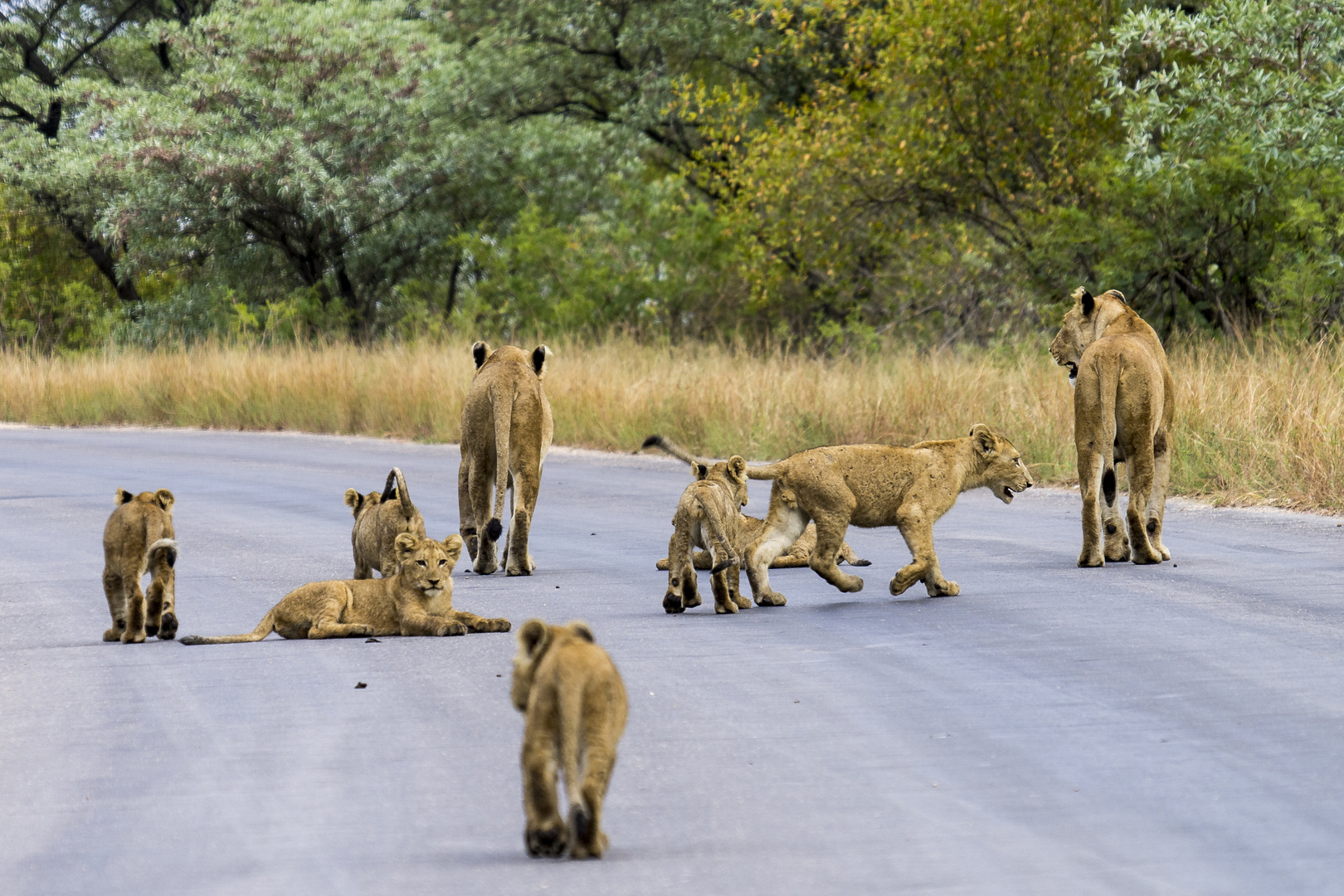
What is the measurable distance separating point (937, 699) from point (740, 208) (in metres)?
24.0

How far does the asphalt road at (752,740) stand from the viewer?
5.00 m

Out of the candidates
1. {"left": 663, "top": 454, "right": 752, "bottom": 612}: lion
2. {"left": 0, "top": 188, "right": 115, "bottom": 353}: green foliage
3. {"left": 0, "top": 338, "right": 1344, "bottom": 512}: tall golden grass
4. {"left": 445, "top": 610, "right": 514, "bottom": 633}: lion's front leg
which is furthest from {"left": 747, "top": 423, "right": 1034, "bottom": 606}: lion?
{"left": 0, "top": 188, "right": 115, "bottom": 353}: green foliage

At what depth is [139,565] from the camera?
8586 millimetres

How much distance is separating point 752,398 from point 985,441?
10720 millimetres

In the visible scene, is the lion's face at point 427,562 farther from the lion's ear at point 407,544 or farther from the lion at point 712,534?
the lion at point 712,534

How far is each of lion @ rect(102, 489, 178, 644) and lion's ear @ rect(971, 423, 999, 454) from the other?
4.13 metres

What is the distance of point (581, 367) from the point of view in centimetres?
2473

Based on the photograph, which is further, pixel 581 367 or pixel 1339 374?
pixel 581 367

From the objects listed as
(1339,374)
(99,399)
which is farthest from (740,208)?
(1339,374)

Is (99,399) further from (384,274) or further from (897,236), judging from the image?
(897,236)

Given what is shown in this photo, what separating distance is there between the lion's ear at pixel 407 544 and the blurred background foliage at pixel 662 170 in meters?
13.3

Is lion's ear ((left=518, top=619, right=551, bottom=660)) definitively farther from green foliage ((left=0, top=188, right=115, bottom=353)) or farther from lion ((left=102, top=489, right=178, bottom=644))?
green foliage ((left=0, top=188, right=115, bottom=353))

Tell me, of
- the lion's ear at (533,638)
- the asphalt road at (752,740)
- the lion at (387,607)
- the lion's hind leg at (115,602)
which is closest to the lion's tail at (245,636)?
the lion at (387,607)

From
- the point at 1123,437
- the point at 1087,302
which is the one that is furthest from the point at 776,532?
the point at 1087,302
